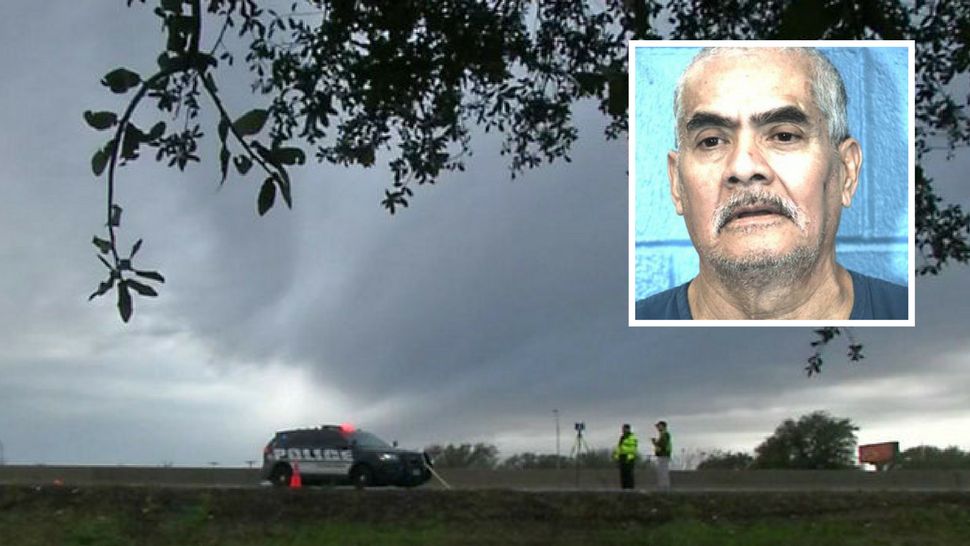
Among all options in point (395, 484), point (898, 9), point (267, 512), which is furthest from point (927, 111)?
point (395, 484)

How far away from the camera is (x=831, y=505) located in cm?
1477

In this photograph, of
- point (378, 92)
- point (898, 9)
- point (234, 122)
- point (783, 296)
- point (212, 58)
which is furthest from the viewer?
point (378, 92)

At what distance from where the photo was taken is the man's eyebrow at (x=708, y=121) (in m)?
8.42

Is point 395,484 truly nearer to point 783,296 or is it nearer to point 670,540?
point 670,540

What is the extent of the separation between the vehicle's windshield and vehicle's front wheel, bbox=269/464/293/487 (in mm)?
1260

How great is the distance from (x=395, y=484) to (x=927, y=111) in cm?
1427

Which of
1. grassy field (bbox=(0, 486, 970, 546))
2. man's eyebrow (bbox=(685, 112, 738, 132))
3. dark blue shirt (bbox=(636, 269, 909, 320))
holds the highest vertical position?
man's eyebrow (bbox=(685, 112, 738, 132))

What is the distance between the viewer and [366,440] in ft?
80.2

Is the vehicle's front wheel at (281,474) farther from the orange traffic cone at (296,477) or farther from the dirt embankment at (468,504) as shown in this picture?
the dirt embankment at (468,504)

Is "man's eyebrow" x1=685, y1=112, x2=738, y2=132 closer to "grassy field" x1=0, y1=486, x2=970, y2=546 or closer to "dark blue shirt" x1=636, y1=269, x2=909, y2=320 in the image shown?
"dark blue shirt" x1=636, y1=269, x2=909, y2=320

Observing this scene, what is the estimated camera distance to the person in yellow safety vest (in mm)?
20328

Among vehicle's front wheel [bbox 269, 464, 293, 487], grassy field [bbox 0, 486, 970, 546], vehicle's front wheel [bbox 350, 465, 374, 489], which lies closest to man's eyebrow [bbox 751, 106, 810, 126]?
grassy field [bbox 0, 486, 970, 546]

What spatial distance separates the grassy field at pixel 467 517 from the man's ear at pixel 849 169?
195 inches

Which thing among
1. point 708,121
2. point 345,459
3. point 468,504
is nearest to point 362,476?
point 345,459
